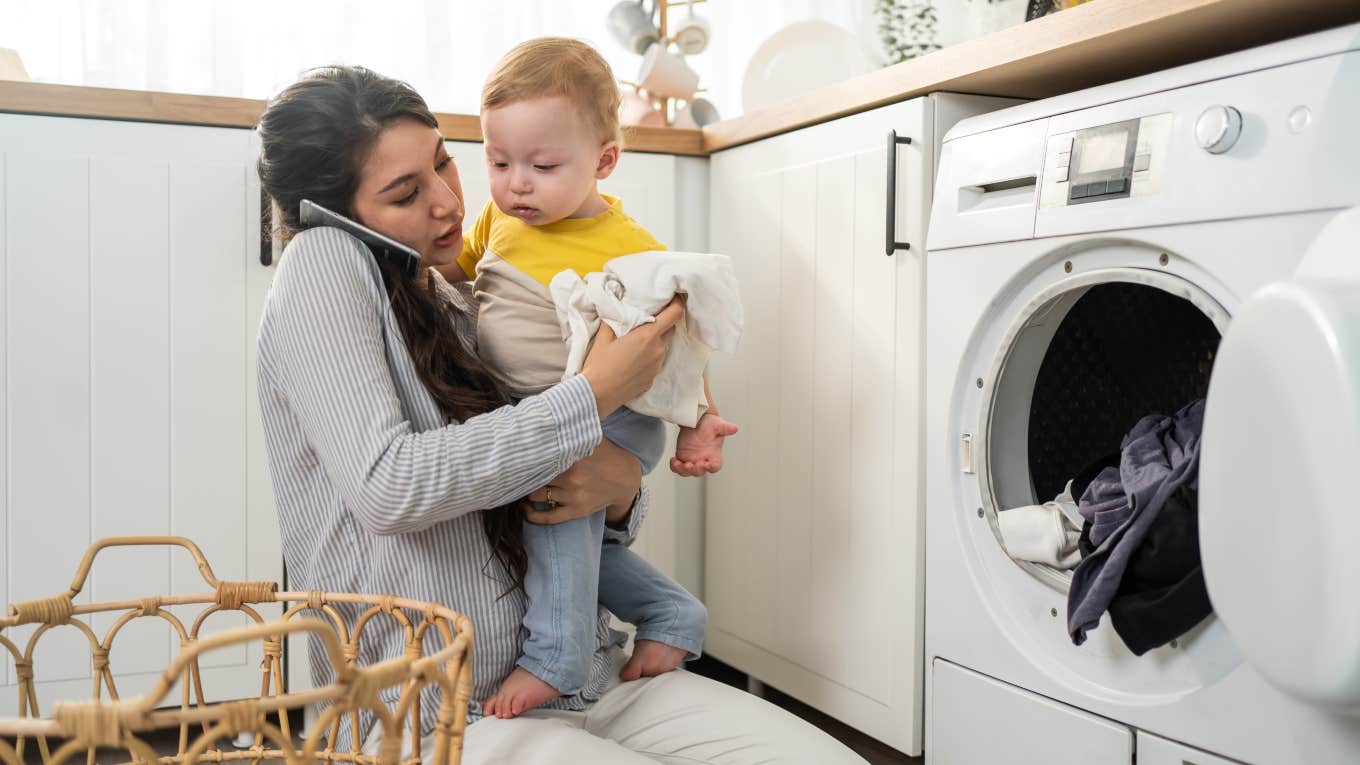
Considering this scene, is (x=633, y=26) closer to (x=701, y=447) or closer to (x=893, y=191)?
(x=893, y=191)

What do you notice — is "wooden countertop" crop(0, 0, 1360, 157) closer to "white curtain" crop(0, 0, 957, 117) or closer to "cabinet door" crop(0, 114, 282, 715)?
"cabinet door" crop(0, 114, 282, 715)

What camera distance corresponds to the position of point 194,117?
5.66 feet

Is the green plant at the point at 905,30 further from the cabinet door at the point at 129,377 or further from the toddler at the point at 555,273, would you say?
the cabinet door at the point at 129,377

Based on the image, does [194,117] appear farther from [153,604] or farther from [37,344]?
[153,604]

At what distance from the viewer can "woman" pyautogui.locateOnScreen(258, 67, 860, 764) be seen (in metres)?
0.98

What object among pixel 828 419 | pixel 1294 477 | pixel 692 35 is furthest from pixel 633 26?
pixel 1294 477

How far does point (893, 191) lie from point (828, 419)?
0.37 meters

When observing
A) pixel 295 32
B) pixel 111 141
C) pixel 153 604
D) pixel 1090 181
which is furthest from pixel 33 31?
pixel 1090 181

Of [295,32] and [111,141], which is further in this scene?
[295,32]

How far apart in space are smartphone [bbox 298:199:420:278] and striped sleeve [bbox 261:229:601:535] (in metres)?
0.04

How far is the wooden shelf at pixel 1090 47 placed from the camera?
111 cm

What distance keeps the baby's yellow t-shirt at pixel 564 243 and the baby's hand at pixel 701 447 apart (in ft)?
0.74

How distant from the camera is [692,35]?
7.88ft

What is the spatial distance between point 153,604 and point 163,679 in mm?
407
